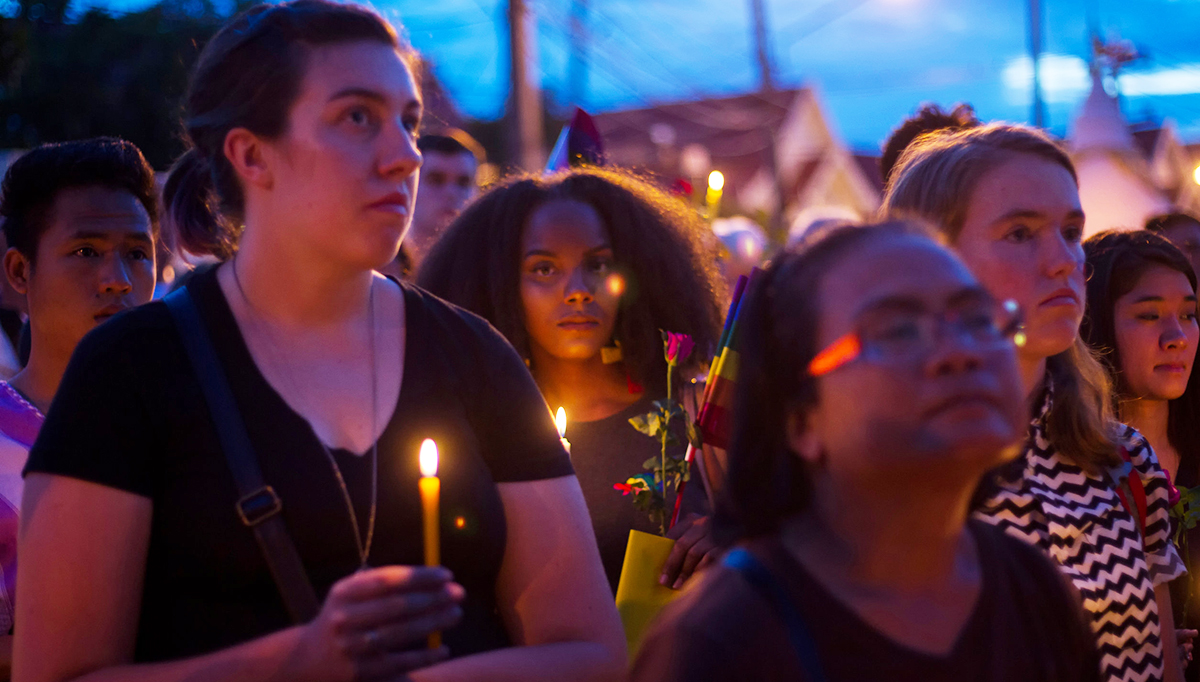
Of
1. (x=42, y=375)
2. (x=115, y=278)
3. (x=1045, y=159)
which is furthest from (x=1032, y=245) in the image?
(x=42, y=375)

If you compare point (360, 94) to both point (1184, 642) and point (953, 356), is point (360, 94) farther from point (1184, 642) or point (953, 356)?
point (1184, 642)

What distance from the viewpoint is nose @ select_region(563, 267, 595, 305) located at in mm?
3408

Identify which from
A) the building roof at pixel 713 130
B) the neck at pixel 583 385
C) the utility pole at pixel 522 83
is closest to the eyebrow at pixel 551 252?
the neck at pixel 583 385

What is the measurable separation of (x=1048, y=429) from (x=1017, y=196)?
0.60m

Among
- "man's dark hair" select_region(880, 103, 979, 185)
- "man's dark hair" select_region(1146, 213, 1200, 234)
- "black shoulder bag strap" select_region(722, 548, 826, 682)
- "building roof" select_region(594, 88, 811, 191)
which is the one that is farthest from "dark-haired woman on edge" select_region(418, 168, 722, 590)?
"building roof" select_region(594, 88, 811, 191)

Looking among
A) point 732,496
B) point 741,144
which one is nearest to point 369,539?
point 732,496

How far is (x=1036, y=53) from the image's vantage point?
49.9 ft

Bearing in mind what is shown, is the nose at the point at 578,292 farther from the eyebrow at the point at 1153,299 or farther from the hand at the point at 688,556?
the eyebrow at the point at 1153,299

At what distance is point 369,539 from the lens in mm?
1764

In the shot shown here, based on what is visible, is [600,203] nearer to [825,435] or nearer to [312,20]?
[312,20]

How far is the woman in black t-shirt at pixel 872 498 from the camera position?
1.37 meters

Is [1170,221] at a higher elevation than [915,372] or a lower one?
higher

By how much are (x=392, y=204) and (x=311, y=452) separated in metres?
0.47

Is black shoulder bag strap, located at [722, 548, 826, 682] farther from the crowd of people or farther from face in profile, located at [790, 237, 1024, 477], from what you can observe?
face in profile, located at [790, 237, 1024, 477]
